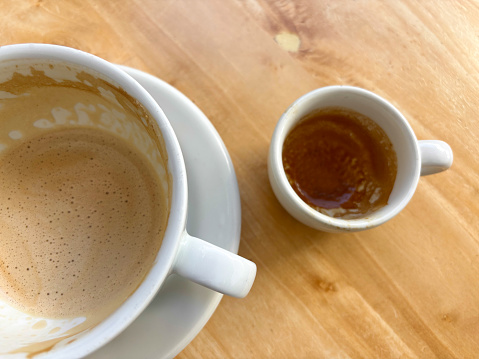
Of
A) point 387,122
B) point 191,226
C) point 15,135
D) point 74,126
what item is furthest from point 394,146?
point 15,135

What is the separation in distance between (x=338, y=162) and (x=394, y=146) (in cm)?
12

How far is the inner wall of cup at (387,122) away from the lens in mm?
624

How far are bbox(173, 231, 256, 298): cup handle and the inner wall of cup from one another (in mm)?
259

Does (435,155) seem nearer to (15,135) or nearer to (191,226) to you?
(191,226)

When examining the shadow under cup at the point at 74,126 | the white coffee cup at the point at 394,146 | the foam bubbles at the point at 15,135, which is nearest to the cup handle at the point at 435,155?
the white coffee cup at the point at 394,146

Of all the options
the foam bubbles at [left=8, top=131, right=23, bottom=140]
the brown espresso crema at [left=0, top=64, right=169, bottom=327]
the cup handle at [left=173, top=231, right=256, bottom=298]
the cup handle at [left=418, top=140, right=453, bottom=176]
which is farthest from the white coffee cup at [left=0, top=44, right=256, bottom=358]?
the cup handle at [left=418, top=140, right=453, bottom=176]

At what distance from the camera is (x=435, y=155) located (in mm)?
626

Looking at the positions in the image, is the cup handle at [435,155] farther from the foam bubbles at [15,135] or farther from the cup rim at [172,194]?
the foam bubbles at [15,135]

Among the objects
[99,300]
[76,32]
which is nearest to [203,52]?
[76,32]

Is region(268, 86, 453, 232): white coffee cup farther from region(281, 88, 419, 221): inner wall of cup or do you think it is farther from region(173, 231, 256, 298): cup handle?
region(173, 231, 256, 298): cup handle

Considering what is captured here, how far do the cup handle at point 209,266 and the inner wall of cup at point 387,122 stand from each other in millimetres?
259

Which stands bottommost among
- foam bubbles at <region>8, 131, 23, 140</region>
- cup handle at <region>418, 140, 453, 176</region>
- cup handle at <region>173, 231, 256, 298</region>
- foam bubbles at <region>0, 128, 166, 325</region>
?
foam bubbles at <region>0, 128, 166, 325</region>

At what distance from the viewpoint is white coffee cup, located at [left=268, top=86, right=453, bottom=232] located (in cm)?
61

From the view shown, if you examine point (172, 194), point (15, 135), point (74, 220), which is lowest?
point (74, 220)
